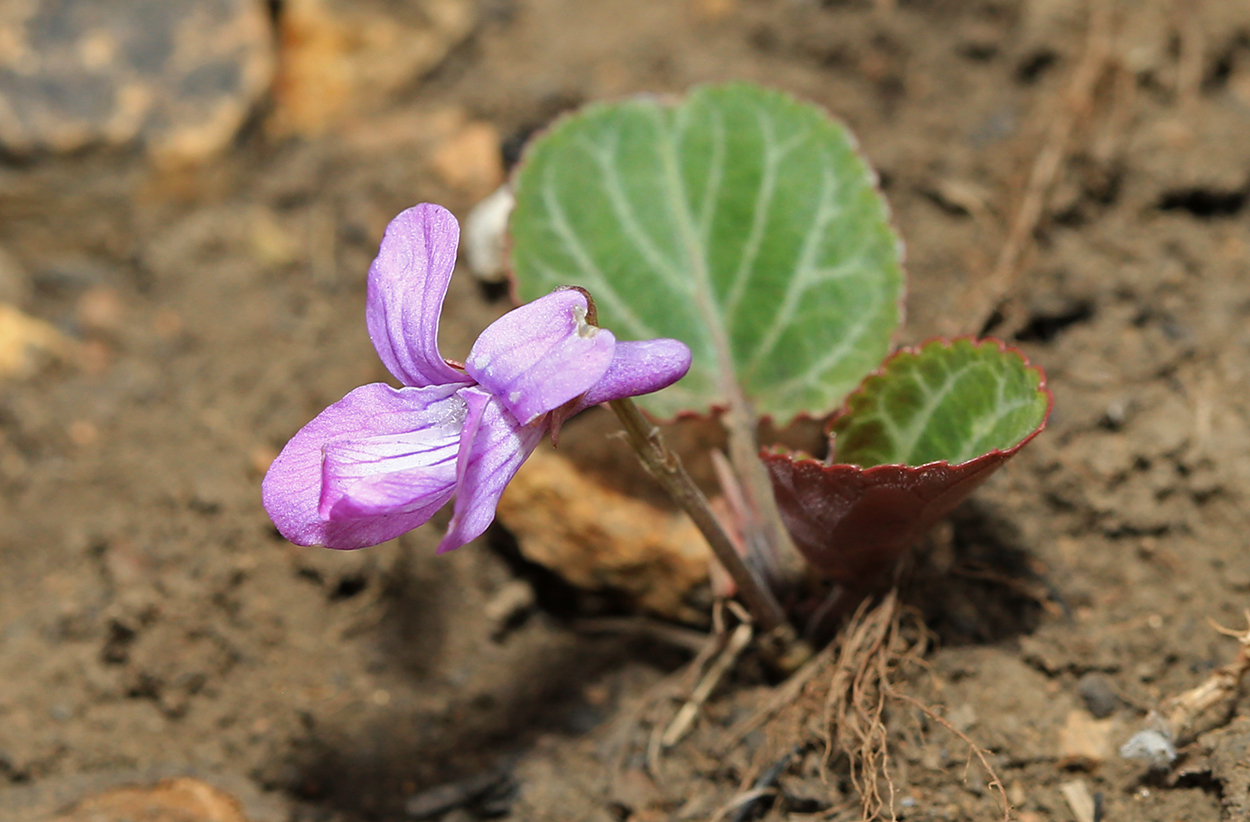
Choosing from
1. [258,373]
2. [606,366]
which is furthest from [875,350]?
[258,373]

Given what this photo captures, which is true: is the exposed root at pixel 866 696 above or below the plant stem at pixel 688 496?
below

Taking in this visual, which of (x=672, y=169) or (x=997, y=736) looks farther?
(x=672, y=169)

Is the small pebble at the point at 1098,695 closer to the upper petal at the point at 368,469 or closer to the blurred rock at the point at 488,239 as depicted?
the upper petal at the point at 368,469

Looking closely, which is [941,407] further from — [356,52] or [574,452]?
[356,52]

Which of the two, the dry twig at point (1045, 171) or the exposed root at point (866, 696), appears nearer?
the exposed root at point (866, 696)

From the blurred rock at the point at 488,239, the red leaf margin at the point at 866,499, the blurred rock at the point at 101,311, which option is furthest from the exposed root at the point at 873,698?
the blurred rock at the point at 101,311

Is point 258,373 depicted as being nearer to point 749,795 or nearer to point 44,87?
point 44,87
